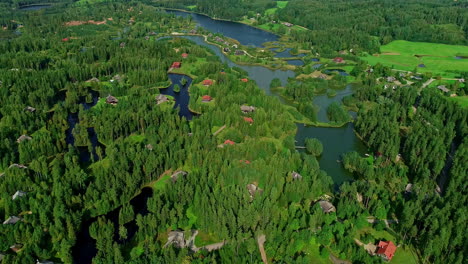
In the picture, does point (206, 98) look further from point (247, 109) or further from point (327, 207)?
point (327, 207)

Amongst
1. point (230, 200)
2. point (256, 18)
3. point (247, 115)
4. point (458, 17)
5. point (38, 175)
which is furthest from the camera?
point (256, 18)

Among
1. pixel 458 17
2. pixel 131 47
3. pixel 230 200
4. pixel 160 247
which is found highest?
pixel 458 17

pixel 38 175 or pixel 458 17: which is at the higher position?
pixel 458 17

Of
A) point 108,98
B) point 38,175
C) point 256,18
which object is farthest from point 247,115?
point 256,18

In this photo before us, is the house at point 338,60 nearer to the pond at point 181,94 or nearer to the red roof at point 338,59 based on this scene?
the red roof at point 338,59

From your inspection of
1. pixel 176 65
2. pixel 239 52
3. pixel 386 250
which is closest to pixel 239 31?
pixel 239 52

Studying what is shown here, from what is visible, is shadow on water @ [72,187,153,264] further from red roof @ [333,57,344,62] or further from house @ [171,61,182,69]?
red roof @ [333,57,344,62]

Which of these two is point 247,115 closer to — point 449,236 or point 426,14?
point 449,236
